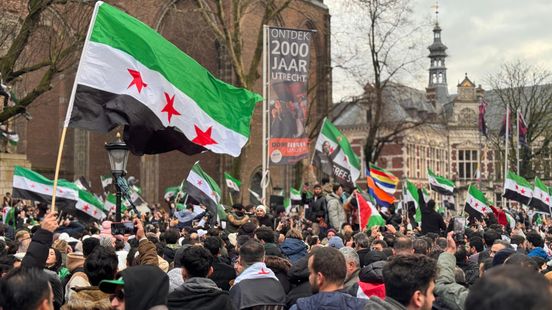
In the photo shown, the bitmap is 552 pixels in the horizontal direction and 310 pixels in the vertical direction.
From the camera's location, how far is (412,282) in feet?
14.8

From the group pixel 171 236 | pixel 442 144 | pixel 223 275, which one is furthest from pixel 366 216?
pixel 442 144

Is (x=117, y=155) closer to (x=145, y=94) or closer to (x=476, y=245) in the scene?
(x=145, y=94)

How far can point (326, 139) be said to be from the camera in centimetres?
2214

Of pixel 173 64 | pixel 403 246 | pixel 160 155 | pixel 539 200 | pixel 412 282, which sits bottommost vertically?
pixel 539 200

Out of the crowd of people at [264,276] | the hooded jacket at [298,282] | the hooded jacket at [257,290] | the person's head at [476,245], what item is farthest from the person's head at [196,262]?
the person's head at [476,245]

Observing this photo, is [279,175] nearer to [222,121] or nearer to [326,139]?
[326,139]

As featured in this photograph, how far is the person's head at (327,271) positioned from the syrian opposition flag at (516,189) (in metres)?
20.2

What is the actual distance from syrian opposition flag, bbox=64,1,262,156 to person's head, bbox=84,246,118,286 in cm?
231

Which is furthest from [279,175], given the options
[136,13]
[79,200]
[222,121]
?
[222,121]

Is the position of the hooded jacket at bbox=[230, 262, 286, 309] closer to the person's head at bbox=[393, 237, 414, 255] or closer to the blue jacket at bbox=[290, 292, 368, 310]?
the person's head at bbox=[393, 237, 414, 255]

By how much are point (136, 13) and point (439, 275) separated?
34.1 meters

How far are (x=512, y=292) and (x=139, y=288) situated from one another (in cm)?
255

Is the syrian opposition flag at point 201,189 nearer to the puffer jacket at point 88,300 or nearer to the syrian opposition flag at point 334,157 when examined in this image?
the syrian opposition flag at point 334,157

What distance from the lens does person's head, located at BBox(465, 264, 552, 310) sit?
9.08 ft
